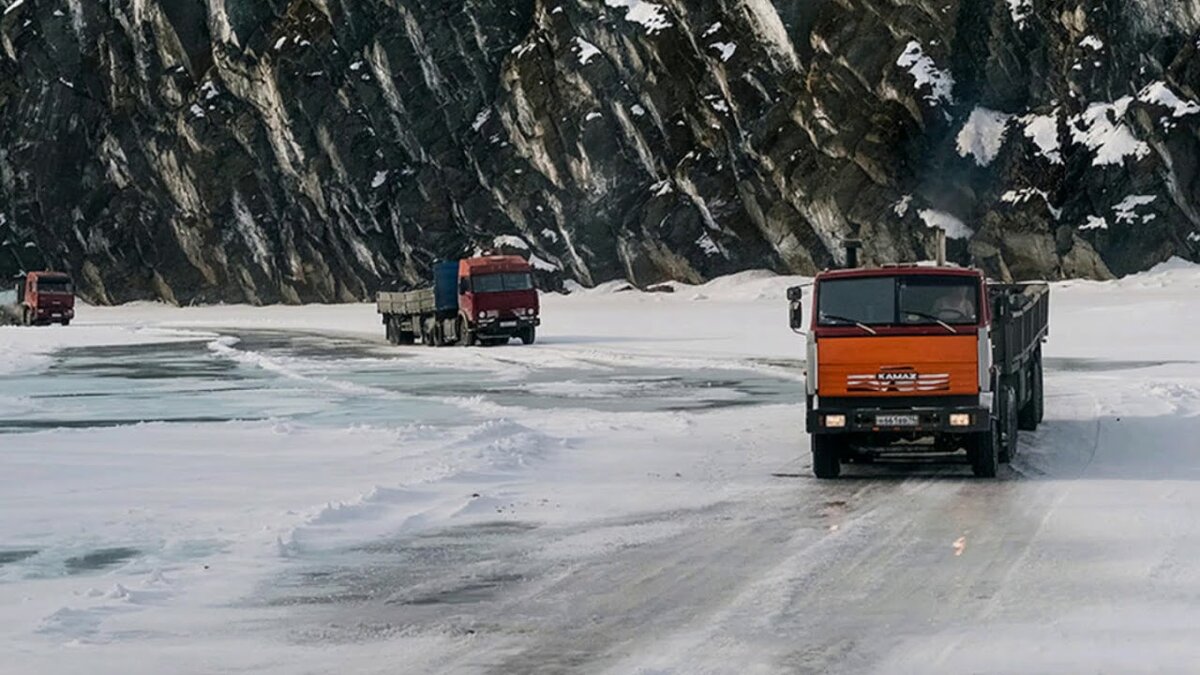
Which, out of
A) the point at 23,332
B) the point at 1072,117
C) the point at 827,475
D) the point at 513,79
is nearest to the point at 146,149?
the point at 513,79

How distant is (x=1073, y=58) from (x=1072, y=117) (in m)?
2.35

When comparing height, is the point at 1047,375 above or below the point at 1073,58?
below

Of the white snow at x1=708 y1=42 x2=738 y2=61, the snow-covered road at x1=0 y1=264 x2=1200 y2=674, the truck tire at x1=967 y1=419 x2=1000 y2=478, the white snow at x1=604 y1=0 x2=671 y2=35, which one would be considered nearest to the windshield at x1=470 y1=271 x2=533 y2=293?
the snow-covered road at x1=0 y1=264 x2=1200 y2=674

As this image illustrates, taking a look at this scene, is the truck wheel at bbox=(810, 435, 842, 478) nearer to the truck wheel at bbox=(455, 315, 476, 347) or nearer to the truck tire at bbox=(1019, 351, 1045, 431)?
the truck tire at bbox=(1019, 351, 1045, 431)

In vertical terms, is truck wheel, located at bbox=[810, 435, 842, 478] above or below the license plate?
below

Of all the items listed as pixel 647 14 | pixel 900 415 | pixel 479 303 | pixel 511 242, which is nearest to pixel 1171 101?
pixel 647 14

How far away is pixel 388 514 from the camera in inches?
564

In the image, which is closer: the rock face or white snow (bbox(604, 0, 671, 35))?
the rock face

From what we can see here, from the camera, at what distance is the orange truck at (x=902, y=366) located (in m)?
16.2

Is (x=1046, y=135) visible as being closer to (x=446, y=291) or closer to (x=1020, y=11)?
(x=1020, y=11)

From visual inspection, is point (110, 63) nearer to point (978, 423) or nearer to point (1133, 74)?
point (1133, 74)

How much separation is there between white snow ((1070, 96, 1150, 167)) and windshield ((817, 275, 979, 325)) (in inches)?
1997

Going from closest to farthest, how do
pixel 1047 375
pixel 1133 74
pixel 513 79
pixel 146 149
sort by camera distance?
pixel 1047 375 < pixel 1133 74 < pixel 513 79 < pixel 146 149

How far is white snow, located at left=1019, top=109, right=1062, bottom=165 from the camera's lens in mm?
66375
